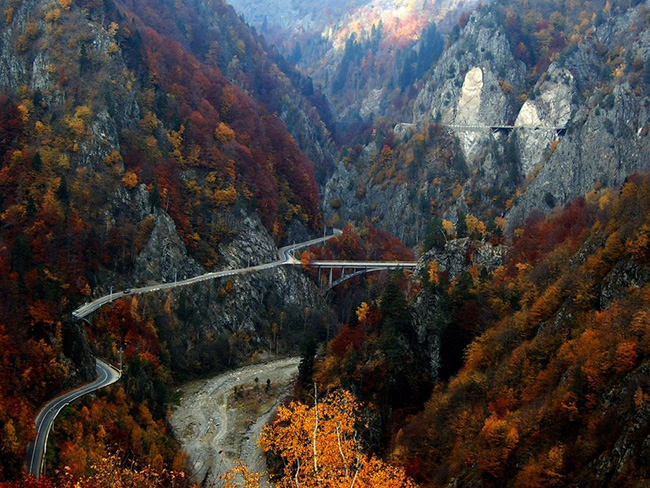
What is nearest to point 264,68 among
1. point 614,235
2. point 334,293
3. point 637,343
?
point 334,293

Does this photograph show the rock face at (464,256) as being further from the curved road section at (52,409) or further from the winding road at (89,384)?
the curved road section at (52,409)

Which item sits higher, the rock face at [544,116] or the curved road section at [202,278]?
the rock face at [544,116]

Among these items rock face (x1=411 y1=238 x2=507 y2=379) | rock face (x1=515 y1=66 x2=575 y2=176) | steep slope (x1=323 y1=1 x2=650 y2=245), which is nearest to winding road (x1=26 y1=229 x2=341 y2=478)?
rock face (x1=411 y1=238 x2=507 y2=379)

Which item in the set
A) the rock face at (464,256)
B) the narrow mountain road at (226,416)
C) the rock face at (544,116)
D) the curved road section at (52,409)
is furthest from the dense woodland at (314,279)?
the rock face at (544,116)

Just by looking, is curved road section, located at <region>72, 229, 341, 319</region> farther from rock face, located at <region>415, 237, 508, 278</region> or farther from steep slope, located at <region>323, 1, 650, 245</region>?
steep slope, located at <region>323, 1, 650, 245</region>

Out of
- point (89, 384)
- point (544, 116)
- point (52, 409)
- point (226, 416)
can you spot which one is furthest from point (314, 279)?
point (544, 116)

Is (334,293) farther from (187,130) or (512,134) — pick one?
(512,134)

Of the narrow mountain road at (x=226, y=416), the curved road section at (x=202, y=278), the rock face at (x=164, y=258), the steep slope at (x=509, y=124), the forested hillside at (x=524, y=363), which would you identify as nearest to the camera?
the forested hillside at (x=524, y=363)
